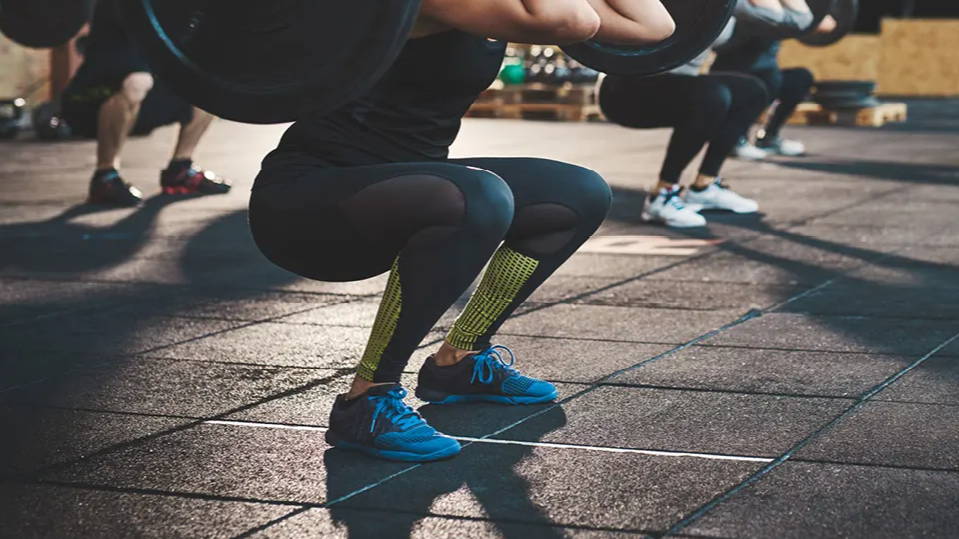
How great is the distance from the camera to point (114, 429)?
319cm

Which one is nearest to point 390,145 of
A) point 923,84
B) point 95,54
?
point 95,54

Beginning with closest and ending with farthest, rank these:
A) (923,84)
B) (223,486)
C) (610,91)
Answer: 1. (223,486)
2. (610,91)
3. (923,84)

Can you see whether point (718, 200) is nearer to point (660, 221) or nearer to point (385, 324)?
point (660, 221)

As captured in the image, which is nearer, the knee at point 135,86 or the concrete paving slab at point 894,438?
the concrete paving slab at point 894,438

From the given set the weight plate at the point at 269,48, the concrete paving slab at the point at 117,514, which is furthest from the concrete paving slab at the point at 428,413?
the weight plate at the point at 269,48

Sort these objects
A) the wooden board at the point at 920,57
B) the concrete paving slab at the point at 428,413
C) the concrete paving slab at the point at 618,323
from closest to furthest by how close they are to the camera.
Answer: the concrete paving slab at the point at 428,413 < the concrete paving slab at the point at 618,323 < the wooden board at the point at 920,57

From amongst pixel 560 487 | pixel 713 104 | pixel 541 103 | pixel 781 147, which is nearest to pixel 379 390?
pixel 560 487

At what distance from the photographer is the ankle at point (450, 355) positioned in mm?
3414

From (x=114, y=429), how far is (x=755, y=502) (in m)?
1.47

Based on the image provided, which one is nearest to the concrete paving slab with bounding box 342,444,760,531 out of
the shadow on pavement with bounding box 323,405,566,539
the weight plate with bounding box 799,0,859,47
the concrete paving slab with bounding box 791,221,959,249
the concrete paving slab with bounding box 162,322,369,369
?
the shadow on pavement with bounding box 323,405,566,539

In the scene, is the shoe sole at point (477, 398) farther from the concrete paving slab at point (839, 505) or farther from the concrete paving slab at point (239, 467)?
the concrete paving slab at point (839, 505)

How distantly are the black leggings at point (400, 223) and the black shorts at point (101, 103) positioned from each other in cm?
506

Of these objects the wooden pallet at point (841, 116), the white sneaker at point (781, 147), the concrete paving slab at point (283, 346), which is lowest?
the wooden pallet at point (841, 116)

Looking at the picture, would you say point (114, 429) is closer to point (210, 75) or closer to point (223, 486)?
point (223, 486)
